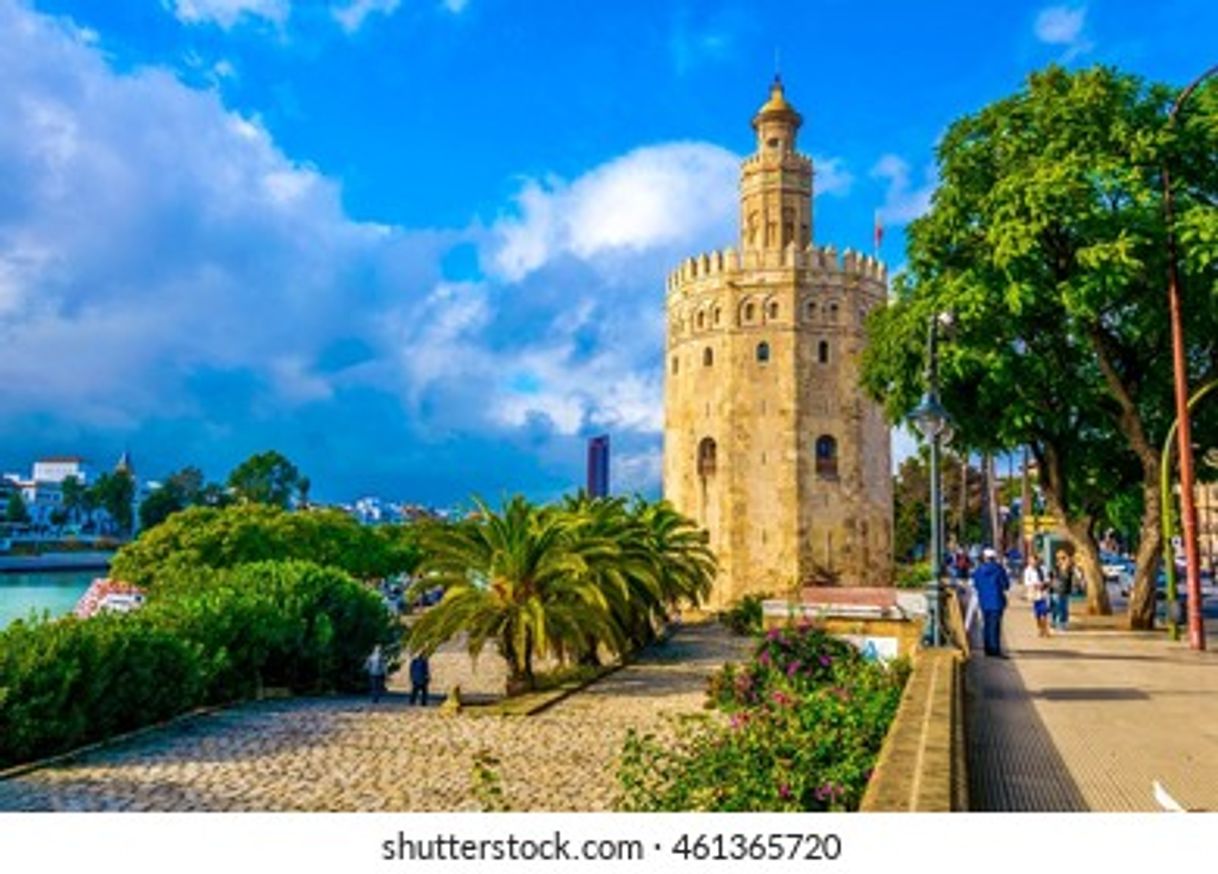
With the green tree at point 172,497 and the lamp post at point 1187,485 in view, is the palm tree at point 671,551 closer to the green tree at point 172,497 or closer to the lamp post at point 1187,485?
the lamp post at point 1187,485

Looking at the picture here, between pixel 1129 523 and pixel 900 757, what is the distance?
1280 inches

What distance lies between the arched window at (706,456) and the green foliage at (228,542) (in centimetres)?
1257

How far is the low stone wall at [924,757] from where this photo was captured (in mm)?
5734

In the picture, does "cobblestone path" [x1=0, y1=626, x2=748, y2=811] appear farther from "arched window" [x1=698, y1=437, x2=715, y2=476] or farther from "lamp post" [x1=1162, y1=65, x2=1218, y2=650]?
"arched window" [x1=698, y1=437, x2=715, y2=476]

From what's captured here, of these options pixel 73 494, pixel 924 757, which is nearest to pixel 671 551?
pixel 924 757

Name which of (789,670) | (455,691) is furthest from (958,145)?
(455,691)

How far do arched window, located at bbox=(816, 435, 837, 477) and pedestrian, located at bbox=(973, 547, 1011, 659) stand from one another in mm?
30066

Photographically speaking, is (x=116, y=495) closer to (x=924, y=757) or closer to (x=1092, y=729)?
(x=1092, y=729)

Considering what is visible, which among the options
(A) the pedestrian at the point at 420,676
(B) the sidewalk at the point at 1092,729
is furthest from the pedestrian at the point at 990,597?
(A) the pedestrian at the point at 420,676

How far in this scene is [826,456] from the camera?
45500 millimetres

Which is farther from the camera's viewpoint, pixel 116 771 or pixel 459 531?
pixel 459 531

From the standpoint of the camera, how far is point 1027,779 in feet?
25.7

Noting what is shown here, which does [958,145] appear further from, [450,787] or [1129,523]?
[1129,523]

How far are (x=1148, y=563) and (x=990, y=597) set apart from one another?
272 inches
